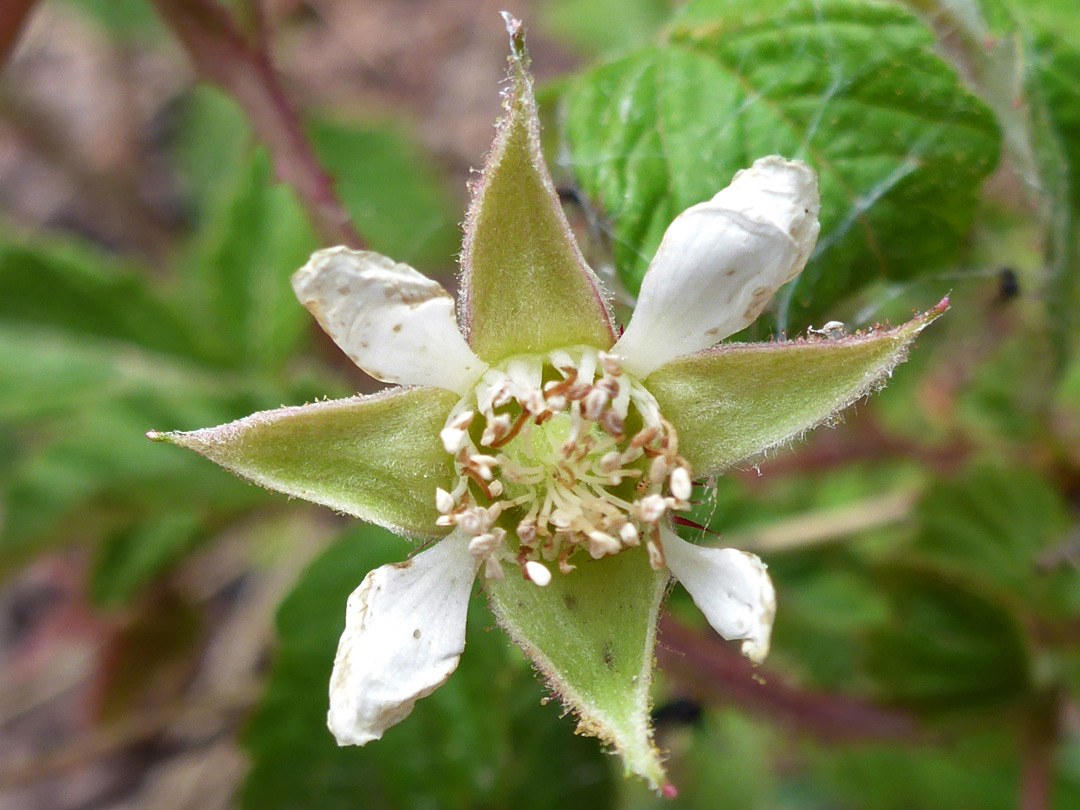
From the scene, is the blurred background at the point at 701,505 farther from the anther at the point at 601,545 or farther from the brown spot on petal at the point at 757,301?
the anther at the point at 601,545

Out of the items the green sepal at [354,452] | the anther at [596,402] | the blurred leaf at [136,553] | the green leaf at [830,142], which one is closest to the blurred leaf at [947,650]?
the green leaf at [830,142]

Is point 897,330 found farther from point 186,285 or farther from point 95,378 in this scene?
point 186,285

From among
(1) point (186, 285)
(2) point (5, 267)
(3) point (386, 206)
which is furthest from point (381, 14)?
(2) point (5, 267)

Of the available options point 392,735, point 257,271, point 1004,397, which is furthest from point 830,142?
point 257,271

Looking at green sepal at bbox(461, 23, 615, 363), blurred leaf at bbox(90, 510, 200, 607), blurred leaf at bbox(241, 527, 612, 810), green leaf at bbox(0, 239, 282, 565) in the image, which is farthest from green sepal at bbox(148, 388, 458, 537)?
blurred leaf at bbox(90, 510, 200, 607)

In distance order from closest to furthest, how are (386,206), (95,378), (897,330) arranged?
(897,330) → (95,378) → (386,206)

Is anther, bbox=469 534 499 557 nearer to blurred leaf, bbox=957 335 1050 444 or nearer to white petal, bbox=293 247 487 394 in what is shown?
white petal, bbox=293 247 487 394

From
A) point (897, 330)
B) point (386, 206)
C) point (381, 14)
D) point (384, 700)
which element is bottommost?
point (386, 206)
